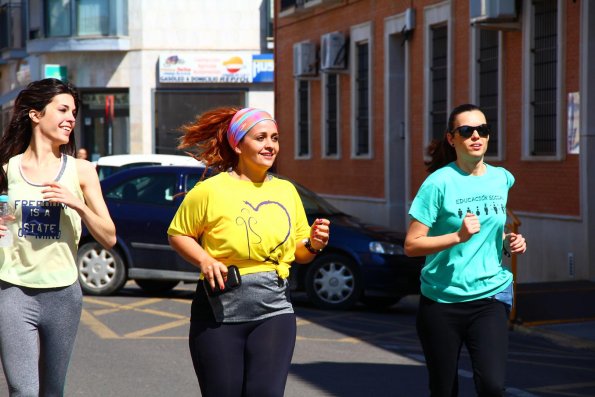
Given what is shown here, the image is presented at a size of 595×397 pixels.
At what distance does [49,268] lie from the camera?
554cm

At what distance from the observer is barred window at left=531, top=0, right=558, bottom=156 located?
17.6m

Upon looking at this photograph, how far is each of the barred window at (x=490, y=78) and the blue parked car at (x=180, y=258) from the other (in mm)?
5232

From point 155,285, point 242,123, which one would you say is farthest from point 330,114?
point 242,123

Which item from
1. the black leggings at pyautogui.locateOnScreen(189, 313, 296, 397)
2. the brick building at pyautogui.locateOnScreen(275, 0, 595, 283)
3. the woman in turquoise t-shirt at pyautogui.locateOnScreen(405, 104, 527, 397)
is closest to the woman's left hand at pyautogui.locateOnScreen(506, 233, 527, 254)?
the woman in turquoise t-shirt at pyautogui.locateOnScreen(405, 104, 527, 397)

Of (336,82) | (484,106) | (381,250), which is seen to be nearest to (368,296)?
(381,250)

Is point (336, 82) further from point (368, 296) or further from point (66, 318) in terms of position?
point (66, 318)

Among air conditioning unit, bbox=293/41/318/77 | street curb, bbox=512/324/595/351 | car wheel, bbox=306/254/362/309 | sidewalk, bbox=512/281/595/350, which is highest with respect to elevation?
air conditioning unit, bbox=293/41/318/77

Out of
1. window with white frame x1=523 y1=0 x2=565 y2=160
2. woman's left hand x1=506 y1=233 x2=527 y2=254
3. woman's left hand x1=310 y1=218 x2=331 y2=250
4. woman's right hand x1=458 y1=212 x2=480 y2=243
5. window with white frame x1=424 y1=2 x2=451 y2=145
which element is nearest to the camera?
woman's left hand x1=310 y1=218 x2=331 y2=250

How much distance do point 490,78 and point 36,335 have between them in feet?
48.9

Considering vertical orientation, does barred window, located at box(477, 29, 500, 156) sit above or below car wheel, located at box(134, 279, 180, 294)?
above

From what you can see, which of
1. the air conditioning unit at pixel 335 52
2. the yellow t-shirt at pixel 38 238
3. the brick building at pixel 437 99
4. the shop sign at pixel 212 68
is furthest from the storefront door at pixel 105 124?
the yellow t-shirt at pixel 38 238

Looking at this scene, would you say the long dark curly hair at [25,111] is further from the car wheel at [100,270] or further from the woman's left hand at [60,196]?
the car wheel at [100,270]

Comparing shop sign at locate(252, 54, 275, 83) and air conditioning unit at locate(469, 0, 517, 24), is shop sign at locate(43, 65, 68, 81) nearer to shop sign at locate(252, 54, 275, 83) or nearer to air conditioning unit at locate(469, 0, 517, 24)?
shop sign at locate(252, 54, 275, 83)

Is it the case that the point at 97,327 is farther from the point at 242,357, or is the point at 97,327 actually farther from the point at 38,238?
the point at 242,357
